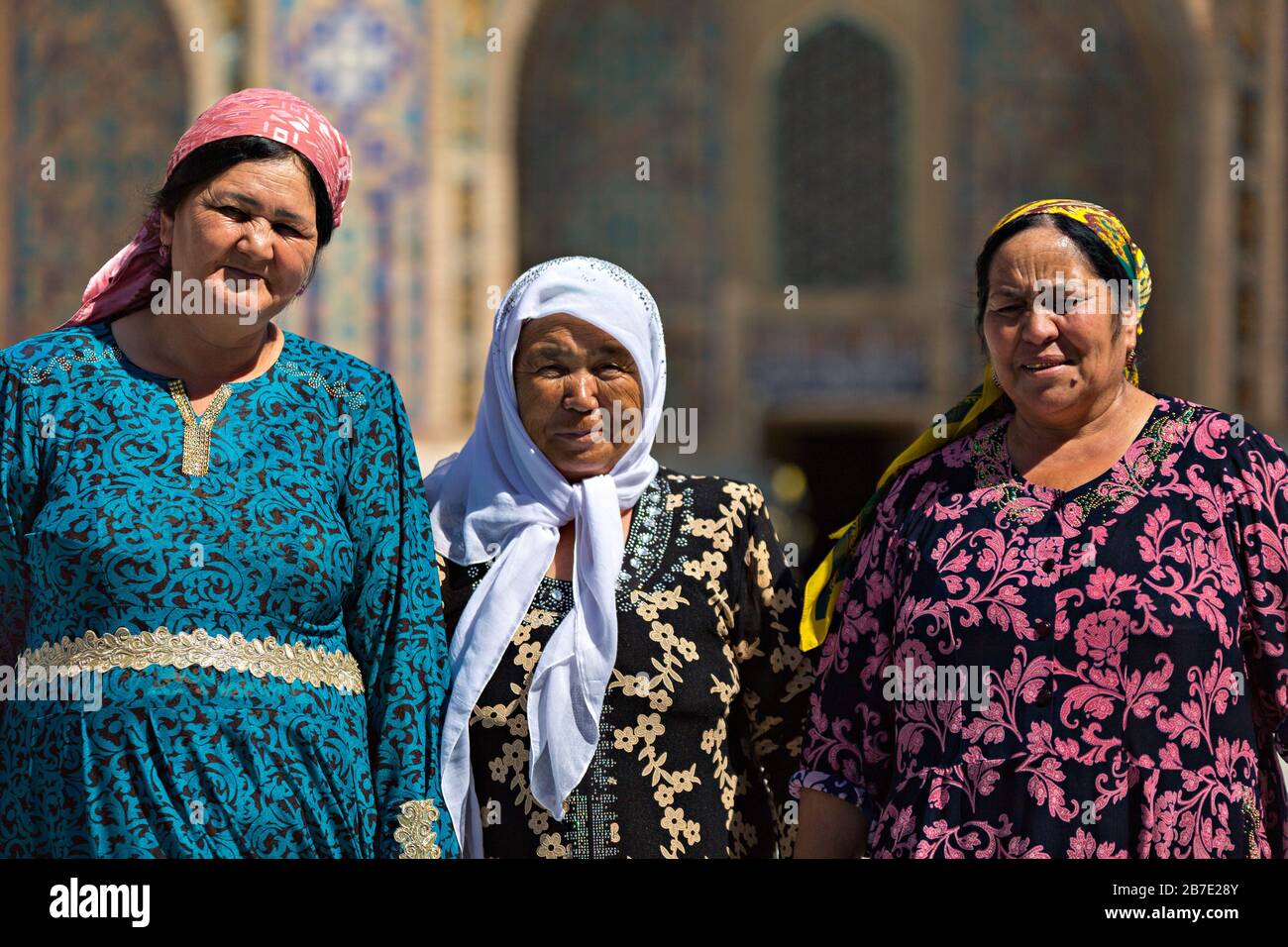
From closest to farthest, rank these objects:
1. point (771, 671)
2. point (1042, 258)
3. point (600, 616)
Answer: point (1042, 258) < point (600, 616) < point (771, 671)

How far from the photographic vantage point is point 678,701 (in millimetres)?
2307

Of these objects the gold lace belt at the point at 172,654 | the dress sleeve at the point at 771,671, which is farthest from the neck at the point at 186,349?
the dress sleeve at the point at 771,671

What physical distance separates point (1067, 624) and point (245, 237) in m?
1.05

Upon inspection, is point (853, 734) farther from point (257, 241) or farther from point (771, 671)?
point (257, 241)

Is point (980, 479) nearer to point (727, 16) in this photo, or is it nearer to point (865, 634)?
point (865, 634)

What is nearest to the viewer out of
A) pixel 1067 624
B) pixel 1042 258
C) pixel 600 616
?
pixel 1067 624

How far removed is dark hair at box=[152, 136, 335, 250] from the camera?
2.13m

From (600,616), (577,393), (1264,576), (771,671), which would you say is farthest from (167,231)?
(1264,576)

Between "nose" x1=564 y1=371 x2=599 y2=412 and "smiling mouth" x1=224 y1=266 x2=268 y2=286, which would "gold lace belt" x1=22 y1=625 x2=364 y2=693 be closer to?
"smiling mouth" x1=224 y1=266 x2=268 y2=286

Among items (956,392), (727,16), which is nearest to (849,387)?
(956,392)

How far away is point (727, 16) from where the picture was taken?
964cm

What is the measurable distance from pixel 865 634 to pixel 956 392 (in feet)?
24.1
